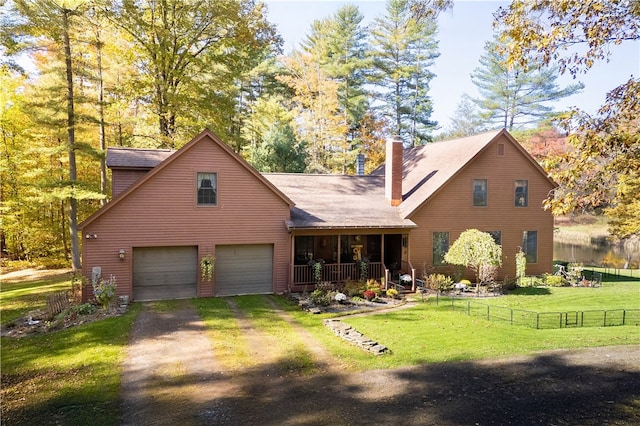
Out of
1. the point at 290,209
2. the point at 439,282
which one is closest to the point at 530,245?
the point at 439,282

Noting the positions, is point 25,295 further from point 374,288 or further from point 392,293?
point 392,293

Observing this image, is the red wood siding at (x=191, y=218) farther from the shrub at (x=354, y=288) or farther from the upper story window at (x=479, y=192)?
the upper story window at (x=479, y=192)

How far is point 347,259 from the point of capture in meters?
20.8

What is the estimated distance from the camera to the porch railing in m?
18.1

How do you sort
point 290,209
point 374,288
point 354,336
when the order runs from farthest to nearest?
point 290,209
point 374,288
point 354,336

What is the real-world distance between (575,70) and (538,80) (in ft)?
136

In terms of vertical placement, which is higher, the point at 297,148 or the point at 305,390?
the point at 297,148

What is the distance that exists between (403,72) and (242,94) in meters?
15.2

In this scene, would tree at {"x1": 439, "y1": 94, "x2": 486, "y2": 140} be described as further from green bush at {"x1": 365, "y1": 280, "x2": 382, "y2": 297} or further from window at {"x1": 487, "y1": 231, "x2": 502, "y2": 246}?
green bush at {"x1": 365, "y1": 280, "x2": 382, "y2": 297}

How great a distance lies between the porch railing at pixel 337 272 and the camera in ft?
59.4

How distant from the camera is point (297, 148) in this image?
30.5 meters

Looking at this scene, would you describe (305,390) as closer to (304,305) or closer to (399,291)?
(304,305)

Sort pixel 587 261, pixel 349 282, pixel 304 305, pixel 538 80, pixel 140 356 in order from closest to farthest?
pixel 140 356 → pixel 304 305 → pixel 349 282 → pixel 587 261 → pixel 538 80

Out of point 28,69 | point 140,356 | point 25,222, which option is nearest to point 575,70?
point 140,356
